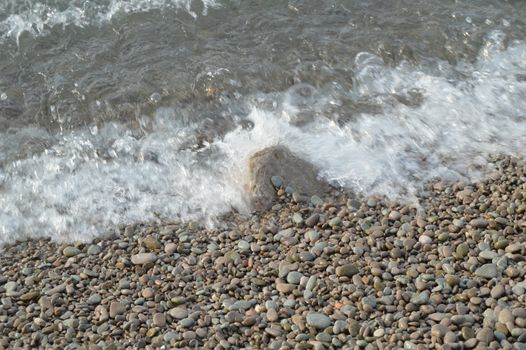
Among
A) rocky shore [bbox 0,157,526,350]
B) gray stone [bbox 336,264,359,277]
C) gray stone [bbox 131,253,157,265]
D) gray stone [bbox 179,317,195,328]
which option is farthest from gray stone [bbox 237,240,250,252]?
gray stone [bbox 179,317,195,328]

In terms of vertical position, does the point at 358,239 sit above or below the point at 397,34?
below

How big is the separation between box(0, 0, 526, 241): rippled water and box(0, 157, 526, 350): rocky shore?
34 cm

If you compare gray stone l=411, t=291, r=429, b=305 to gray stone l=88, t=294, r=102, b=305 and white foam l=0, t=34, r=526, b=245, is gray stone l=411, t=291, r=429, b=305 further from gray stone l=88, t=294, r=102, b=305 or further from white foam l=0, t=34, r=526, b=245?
gray stone l=88, t=294, r=102, b=305

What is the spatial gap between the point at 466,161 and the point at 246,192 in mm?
1746

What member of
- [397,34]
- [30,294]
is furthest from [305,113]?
[30,294]

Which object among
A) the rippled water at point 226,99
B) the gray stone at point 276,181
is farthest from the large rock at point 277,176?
the rippled water at point 226,99

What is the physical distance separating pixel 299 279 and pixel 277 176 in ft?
3.92

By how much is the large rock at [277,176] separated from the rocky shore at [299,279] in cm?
7

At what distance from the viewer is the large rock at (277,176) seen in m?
5.77

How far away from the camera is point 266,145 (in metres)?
6.35

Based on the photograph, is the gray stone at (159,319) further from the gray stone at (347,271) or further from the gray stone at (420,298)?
the gray stone at (420,298)

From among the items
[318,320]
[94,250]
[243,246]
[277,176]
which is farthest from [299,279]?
[94,250]

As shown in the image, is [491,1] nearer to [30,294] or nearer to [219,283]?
[219,283]

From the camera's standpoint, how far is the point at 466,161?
6.05 m
